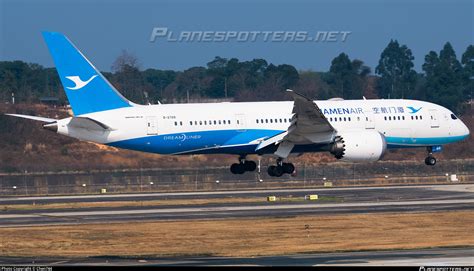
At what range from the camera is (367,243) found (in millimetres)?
42094

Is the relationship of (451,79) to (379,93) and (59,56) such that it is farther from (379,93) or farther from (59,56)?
(59,56)

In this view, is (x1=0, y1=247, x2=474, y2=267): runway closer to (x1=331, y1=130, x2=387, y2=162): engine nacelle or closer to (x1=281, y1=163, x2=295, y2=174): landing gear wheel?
(x1=331, y1=130, x2=387, y2=162): engine nacelle

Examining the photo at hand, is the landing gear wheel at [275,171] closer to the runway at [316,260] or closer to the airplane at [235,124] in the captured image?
the airplane at [235,124]

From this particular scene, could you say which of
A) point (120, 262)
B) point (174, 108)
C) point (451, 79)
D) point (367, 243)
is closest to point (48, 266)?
point (120, 262)

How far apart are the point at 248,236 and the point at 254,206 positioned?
11675 millimetres

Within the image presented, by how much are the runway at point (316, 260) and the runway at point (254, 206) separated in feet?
39.7

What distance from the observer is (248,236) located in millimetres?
44844

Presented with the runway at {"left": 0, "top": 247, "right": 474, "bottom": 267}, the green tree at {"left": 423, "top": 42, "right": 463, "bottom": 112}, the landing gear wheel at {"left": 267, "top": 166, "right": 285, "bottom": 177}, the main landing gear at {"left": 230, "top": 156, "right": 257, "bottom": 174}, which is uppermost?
the green tree at {"left": 423, "top": 42, "right": 463, "bottom": 112}

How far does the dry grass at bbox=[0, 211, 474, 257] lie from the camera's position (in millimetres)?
41375

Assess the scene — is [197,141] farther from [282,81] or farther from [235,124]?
[282,81]

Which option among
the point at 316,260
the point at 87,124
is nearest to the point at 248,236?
the point at 316,260

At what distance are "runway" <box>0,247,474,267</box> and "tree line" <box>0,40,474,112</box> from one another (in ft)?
203

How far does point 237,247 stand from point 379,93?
8816 centimetres

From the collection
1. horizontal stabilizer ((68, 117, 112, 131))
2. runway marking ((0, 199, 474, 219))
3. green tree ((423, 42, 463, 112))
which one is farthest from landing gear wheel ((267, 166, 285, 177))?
green tree ((423, 42, 463, 112))
